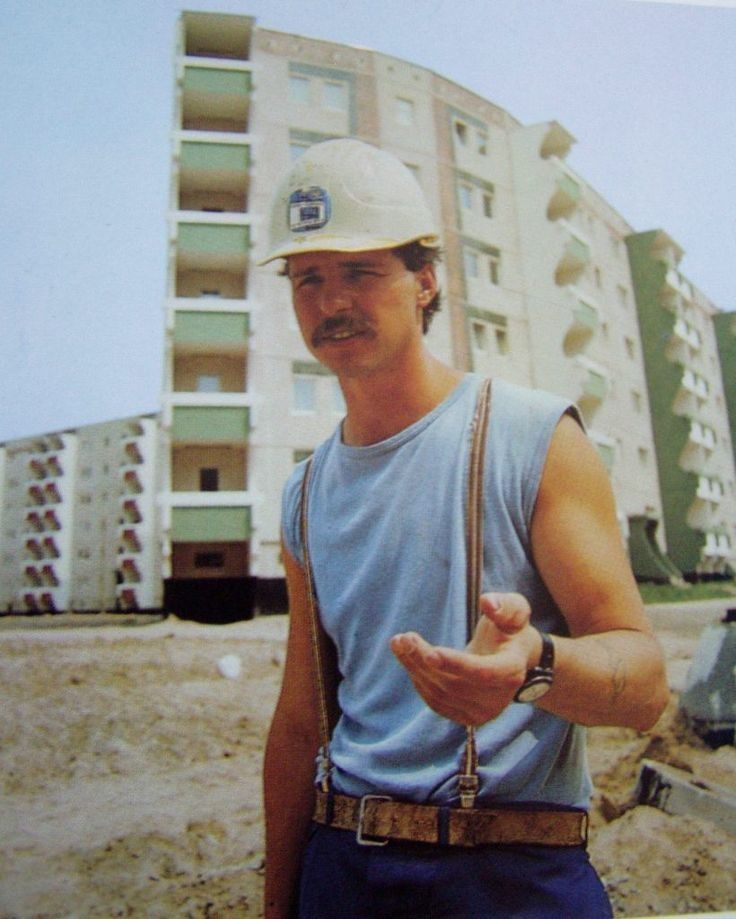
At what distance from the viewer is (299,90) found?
193 centimetres

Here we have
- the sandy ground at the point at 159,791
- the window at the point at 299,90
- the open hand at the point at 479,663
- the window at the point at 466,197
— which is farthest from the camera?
the window at the point at 466,197

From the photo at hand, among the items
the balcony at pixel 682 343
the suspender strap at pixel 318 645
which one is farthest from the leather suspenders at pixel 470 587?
the balcony at pixel 682 343

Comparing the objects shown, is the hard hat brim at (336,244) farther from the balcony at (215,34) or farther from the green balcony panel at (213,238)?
the balcony at (215,34)

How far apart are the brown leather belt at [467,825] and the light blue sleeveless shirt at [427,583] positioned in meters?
0.01

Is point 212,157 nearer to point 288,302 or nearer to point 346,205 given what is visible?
point 288,302

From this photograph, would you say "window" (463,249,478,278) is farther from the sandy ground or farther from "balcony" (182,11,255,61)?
the sandy ground

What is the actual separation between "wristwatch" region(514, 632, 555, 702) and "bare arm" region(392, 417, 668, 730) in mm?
11

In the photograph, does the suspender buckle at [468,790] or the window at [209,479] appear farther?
the window at [209,479]

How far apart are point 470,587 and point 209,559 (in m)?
0.95

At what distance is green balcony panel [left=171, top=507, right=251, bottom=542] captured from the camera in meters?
1.66

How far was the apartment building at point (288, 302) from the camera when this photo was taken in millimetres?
1709

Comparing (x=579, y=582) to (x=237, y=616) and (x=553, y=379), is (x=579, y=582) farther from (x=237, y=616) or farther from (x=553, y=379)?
(x=553, y=379)

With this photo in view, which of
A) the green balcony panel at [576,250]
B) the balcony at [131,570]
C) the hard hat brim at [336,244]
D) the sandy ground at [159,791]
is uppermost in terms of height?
the green balcony panel at [576,250]

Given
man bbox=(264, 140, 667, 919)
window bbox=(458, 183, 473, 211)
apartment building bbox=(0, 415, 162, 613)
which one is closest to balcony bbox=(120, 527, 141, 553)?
apartment building bbox=(0, 415, 162, 613)
